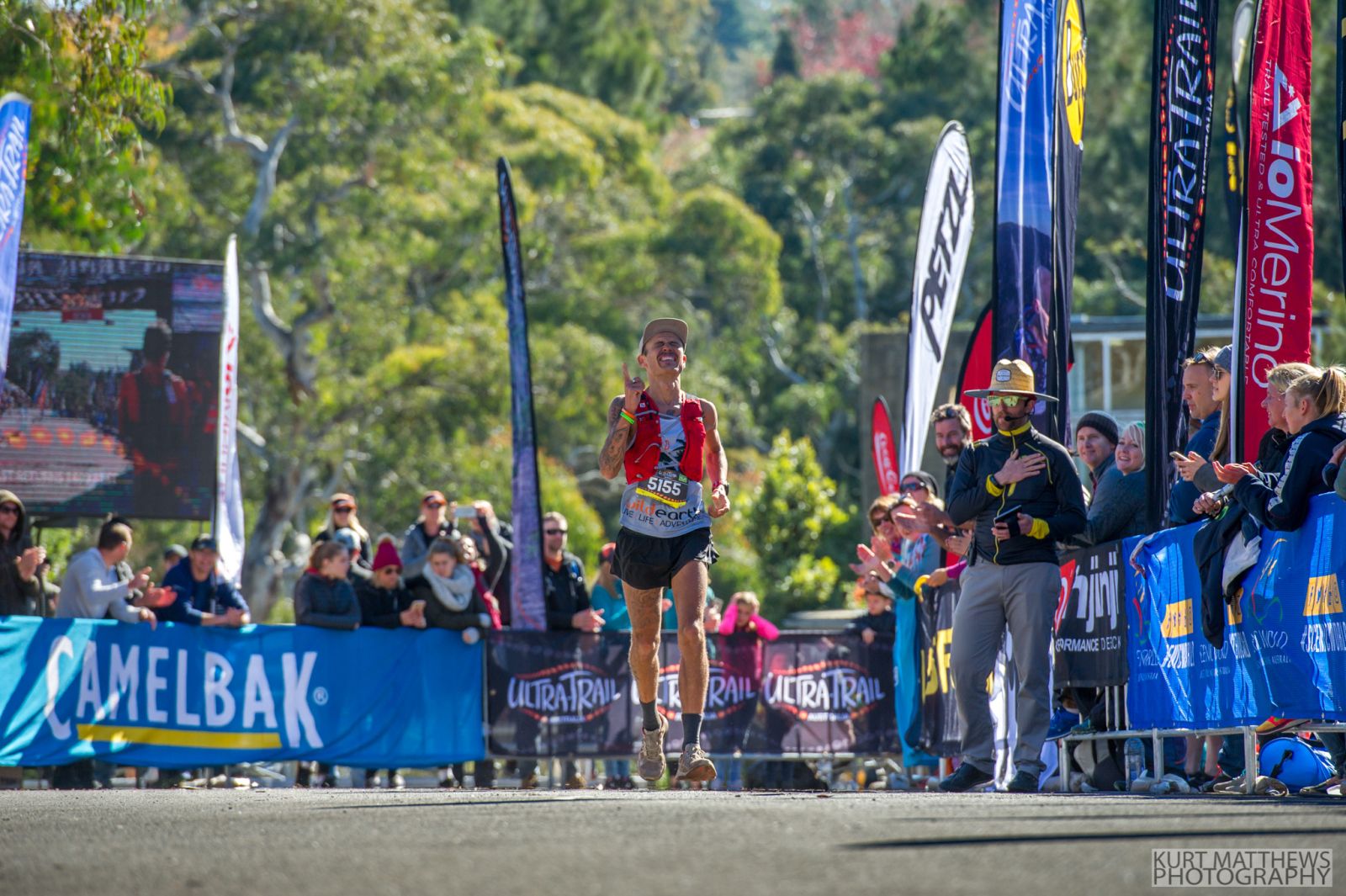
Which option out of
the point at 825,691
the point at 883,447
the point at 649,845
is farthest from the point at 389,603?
the point at 649,845

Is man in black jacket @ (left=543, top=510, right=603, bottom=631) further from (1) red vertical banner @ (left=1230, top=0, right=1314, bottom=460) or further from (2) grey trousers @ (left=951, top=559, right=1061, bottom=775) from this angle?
(1) red vertical banner @ (left=1230, top=0, right=1314, bottom=460)

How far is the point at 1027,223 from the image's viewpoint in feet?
37.8

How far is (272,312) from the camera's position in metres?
35.8

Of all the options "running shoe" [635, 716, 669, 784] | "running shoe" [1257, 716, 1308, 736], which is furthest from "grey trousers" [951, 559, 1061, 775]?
"running shoe" [635, 716, 669, 784]

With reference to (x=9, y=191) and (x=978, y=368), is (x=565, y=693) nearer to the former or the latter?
(x=978, y=368)

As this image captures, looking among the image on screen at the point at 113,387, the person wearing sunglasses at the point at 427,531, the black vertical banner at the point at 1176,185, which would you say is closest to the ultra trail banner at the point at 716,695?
the person wearing sunglasses at the point at 427,531

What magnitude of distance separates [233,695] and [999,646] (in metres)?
6.17

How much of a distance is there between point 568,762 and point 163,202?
21608mm

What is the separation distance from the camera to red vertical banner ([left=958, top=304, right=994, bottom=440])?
44.1 ft

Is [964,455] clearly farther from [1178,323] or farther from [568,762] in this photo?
[568,762]

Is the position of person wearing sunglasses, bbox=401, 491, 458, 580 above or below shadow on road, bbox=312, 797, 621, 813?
above

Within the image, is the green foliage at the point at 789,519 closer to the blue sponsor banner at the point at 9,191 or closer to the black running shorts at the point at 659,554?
the blue sponsor banner at the point at 9,191

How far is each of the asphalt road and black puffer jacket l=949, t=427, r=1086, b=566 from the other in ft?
7.48

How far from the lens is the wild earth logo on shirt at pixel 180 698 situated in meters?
13.2
